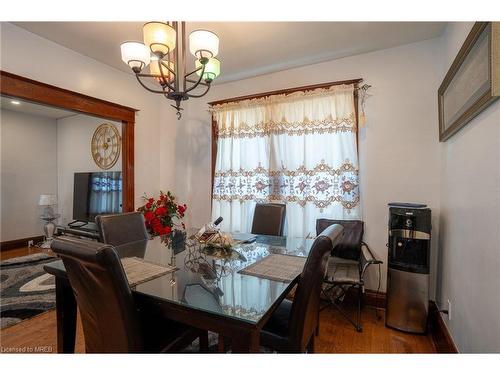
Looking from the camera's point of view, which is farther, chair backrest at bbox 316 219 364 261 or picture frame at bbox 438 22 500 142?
chair backrest at bbox 316 219 364 261

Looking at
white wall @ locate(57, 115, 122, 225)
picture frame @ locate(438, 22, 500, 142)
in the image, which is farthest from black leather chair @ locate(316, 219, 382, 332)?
white wall @ locate(57, 115, 122, 225)

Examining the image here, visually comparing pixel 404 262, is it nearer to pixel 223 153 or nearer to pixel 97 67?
pixel 223 153

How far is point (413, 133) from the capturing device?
2371 mm

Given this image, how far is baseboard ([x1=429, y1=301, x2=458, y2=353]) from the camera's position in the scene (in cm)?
168

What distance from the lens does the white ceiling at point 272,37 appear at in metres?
2.12

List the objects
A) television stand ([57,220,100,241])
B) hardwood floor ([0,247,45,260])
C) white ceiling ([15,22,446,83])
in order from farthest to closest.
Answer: hardwood floor ([0,247,45,260])
television stand ([57,220,100,241])
white ceiling ([15,22,446,83])

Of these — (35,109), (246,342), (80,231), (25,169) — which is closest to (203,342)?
(246,342)

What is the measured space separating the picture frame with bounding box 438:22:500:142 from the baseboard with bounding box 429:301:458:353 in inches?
56.3

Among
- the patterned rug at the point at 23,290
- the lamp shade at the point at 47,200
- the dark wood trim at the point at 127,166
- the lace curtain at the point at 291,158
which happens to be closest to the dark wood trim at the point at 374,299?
the lace curtain at the point at 291,158

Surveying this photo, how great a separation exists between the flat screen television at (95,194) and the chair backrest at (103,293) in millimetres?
3102

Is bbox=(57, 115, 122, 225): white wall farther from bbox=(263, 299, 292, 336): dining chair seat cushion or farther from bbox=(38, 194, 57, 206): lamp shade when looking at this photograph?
bbox=(263, 299, 292, 336): dining chair seat cushion

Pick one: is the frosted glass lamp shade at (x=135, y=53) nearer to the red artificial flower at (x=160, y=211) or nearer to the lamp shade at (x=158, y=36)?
the lamp shade at (x=158, y=36)
